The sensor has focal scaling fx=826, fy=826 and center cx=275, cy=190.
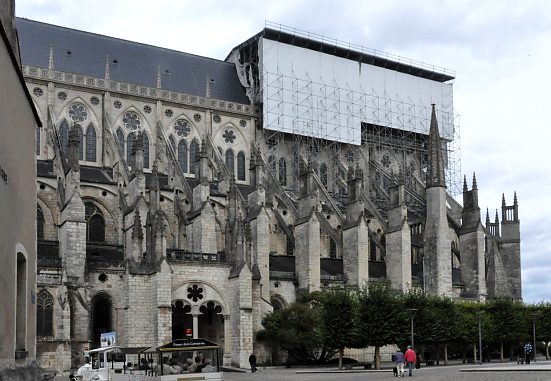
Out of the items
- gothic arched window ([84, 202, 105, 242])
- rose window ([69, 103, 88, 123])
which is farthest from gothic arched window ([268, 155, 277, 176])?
gothic arched window ([84, 202, 105, 242])

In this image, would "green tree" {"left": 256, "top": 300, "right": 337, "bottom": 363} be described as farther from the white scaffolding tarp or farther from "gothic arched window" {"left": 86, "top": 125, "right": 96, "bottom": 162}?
the white scaffolding tarp

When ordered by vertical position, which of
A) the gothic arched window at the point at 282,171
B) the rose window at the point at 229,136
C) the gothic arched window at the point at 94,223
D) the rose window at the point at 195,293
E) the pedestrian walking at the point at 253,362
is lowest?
the pedestrian walking at the point at 253,362

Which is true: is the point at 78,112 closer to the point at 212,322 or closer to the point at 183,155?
the point at 183,155

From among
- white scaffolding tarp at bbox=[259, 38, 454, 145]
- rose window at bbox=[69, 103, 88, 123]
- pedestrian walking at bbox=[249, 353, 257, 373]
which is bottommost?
pedestrian walking at bbox=[249, 353, 257, 373]

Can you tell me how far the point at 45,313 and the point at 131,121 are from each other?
2136cm

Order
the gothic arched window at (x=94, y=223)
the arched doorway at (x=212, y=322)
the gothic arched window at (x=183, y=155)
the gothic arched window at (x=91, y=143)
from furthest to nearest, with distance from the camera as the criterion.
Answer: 1. the gothic arched window at (x=183, y=155)
2. the gothic arched window at (x=91, y=143)
3. the gothic arched window at (x=94, y=223)
4. the arched doorway at (x=212, y=322)

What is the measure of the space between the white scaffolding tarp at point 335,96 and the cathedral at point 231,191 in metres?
0.16

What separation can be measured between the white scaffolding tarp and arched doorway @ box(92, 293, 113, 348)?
78.8ft

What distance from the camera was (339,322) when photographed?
44.3m

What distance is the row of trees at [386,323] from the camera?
44.2m

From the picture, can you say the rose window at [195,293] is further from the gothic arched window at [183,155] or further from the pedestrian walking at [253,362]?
the gothic arched window at [183,155]

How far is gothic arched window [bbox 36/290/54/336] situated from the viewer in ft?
135

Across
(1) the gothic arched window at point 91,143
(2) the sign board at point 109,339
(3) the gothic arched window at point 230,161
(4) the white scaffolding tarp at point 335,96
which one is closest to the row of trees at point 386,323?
(2) the sign board at point 109,339

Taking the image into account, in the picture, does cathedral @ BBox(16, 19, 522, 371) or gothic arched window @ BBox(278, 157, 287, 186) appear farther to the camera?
gothic arched window @ BBox(278, 157, 287, 186)
